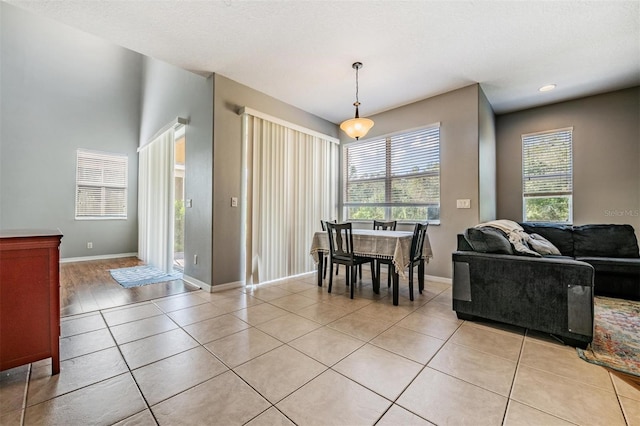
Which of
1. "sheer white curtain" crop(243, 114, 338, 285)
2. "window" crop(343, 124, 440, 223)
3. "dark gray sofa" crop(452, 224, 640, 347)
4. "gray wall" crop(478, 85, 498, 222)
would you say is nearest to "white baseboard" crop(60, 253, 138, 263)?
"sheer white curtain" crop(243, 114, 338, 285)

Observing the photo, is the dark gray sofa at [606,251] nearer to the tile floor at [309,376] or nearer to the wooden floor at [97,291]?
the tile floor at [309,376]

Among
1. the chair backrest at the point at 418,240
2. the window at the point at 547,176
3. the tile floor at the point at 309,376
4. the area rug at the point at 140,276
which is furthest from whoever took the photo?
the window at the point at 547,176

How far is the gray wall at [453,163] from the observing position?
145 inches

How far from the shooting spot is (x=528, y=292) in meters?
2.17

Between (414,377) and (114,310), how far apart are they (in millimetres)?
2942

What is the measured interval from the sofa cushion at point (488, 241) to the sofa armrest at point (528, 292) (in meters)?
0.11

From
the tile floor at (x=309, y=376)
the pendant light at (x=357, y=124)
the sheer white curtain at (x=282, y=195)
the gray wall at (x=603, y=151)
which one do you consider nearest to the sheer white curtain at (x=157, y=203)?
the sheer white curtain at (x=282, y=195)

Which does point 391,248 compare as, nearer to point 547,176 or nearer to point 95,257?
point 547,176

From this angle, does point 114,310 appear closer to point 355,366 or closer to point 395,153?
point 355,366

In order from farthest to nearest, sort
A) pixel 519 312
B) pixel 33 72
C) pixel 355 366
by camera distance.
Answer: pixel 33 72
pixel 519 312
pixel 355 366

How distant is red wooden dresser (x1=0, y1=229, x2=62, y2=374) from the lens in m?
1.50

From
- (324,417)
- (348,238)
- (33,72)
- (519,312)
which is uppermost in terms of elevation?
(33,72)

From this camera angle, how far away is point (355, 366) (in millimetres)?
1734

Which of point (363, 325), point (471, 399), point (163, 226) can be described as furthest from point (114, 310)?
point (471, 399)
